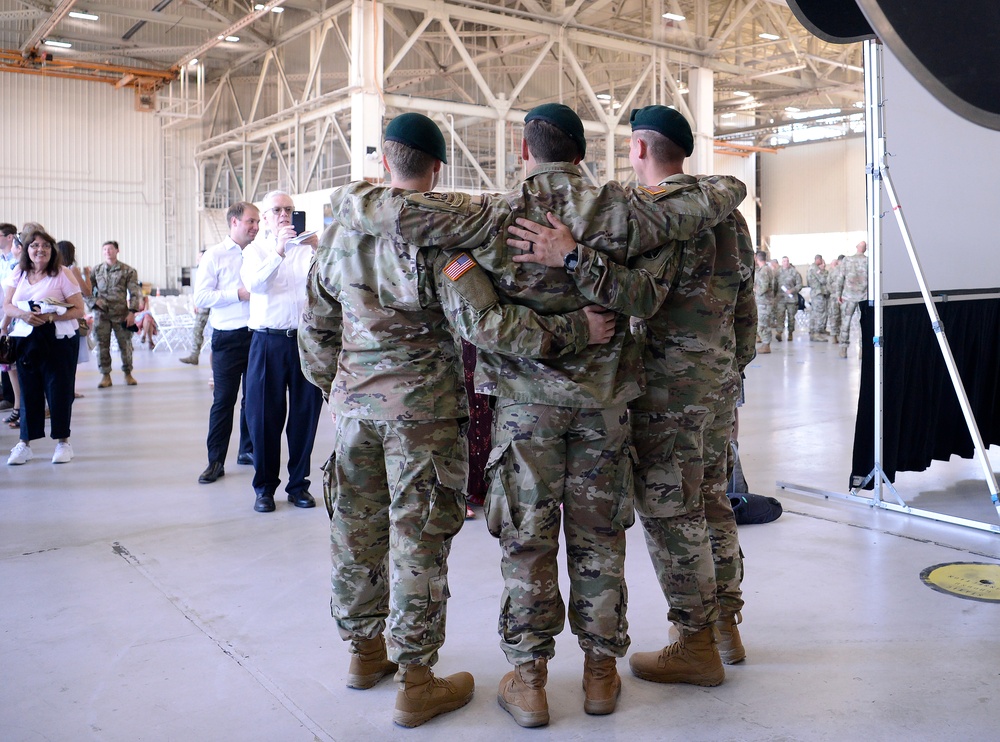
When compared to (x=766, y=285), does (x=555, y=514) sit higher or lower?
lower

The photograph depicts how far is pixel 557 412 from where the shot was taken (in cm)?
229

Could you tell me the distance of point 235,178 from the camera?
2075 cm

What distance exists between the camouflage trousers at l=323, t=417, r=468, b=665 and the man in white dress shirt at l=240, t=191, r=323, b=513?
2139mm

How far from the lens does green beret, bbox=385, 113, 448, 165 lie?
7.64 ft

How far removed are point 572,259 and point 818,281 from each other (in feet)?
50.4

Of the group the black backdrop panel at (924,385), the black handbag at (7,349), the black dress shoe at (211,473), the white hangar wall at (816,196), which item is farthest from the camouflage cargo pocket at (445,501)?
the white hangar wall at (816,196)

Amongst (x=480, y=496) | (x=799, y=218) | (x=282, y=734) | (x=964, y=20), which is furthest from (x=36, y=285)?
(x=799, y=218)

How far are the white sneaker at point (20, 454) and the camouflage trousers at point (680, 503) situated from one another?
4907mm

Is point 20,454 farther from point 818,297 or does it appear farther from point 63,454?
point 818,297

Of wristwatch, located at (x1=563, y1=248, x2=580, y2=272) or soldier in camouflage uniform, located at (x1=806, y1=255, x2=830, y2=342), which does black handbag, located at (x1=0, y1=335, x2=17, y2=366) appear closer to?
wristwatch, located at (x1=563, y1=248, x2=580, y2=272)

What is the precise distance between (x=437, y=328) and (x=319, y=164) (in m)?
15.1

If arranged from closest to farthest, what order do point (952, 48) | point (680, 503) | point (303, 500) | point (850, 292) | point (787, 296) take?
point (952, 48) < point (680, 503) < point (303, 500) < point (850, 292) < point (787, 296)

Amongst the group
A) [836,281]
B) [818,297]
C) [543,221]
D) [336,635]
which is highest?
[836,281]

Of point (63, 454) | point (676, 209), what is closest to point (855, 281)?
point (63, 454)
